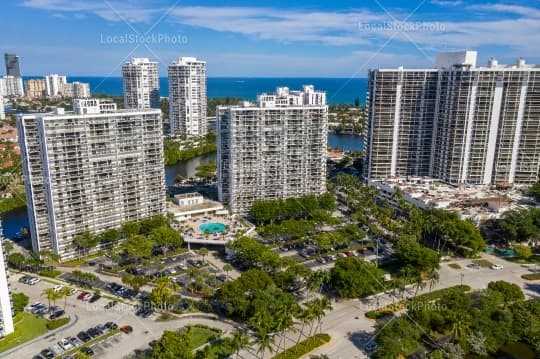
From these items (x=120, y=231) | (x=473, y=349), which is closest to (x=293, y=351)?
(x=473, y=349)

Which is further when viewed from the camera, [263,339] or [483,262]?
[483,262]

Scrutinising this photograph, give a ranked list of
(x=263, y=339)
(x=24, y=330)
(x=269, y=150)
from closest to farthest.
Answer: (x=263, y=339) → (x=24, y=330) → (x=269, y=150)

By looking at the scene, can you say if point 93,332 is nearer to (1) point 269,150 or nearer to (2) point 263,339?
(2) point 263,339

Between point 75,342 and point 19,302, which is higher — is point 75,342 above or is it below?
below

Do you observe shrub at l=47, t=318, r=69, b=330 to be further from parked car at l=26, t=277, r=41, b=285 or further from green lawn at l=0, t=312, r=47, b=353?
parked car at l=26, t=277, r=41, b=285

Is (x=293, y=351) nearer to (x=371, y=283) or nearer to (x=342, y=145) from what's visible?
(x=371, y=283)

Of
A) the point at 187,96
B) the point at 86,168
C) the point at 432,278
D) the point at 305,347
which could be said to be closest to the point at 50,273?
the point at 86,168
